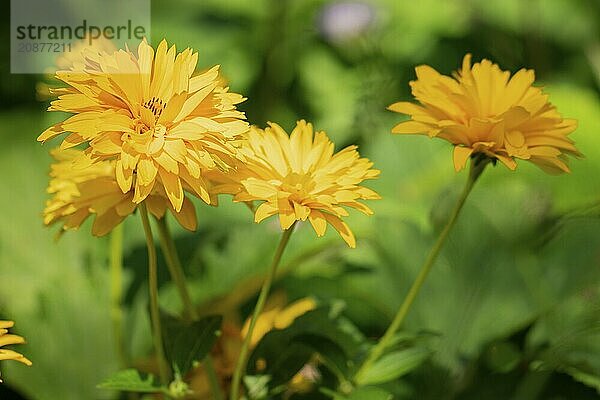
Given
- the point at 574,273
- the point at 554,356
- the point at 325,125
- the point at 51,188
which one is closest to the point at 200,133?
the point at 51,188

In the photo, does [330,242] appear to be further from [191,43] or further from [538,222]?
[191,43]

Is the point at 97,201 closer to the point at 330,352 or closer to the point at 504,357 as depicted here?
the point at 330,352

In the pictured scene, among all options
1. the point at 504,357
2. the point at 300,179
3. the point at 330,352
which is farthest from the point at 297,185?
the point at 504,357

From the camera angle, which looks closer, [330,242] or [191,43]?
[330,242]

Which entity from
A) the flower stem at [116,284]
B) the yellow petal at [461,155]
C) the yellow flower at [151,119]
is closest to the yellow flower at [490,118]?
the yellow petal at [461,155]

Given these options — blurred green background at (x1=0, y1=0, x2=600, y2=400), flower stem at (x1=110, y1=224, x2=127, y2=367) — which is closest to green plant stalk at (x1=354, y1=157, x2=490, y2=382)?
blurred green background at (x1=0, y1=0, x2=600, y2=400)

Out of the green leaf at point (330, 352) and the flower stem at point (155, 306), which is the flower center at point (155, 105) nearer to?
the flower stem at point (155, 306)

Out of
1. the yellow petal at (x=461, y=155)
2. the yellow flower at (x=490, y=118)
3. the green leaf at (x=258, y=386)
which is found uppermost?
the yellow flower at (x=490, y=118)
